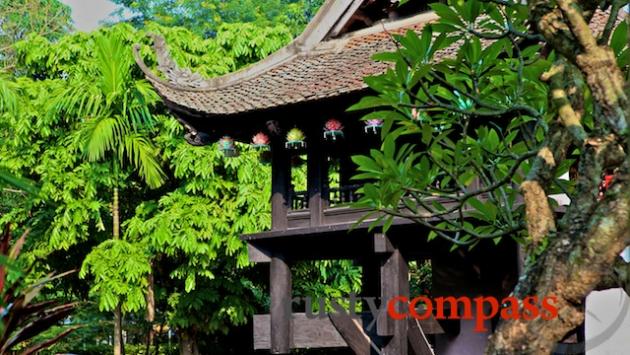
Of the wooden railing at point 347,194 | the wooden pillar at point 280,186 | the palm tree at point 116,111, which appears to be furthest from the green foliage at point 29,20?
the wooden railing at point 347,194

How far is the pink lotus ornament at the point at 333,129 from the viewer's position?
9.38m

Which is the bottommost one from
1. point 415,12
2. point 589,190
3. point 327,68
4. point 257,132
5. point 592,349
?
point 592,349

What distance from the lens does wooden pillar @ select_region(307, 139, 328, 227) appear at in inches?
395

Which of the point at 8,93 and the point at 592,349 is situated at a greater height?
the point at 8,93

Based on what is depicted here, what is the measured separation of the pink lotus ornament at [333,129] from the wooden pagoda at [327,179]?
5.6 inches

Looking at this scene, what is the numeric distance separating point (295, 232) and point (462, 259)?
166 centimetres

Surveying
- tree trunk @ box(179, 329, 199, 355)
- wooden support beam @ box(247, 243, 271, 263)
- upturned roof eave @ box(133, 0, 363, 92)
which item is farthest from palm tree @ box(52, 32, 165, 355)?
wooden support beam @ box(247, 243, 271, 263)

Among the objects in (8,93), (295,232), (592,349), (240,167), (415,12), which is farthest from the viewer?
(240,167)

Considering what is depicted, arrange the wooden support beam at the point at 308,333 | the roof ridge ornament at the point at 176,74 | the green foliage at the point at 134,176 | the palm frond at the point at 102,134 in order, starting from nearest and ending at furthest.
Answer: the wooden support beam at the point at 308,333 → the roof ridge ornament at the point at 176,74 → the palm frond at the point at 102,134 → the green foliage at the point at 134,176

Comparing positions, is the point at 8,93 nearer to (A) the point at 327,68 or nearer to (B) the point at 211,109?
(B) the point at 211,109

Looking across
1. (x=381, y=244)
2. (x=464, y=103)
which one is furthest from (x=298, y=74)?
(x=464, y=103)

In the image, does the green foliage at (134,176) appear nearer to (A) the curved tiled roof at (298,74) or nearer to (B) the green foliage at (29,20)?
(A) the curved tiled roof at (298,74)

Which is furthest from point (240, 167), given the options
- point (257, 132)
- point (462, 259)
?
point (462, 259)

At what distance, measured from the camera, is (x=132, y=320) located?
73.0 feet
